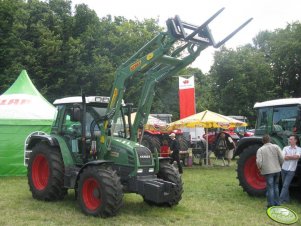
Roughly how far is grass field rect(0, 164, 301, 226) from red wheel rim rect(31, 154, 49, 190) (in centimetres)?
42

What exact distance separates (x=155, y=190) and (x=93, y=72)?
2394 cm

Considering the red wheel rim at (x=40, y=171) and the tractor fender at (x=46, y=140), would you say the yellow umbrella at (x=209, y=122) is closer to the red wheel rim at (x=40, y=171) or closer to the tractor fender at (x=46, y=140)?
the tractor fender at (x=46, y=140)

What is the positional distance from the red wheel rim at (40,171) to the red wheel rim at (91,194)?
1.89 m

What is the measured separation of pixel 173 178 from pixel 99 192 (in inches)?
63.9

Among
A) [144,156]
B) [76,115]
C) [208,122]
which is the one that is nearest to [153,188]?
[144,156]

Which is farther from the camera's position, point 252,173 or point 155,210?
point 252,173

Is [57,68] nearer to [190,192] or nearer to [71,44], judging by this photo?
[71,44]

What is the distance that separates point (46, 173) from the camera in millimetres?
9414

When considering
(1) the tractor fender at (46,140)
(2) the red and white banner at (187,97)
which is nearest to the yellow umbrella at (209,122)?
(2) the red and white banner at (187,97)

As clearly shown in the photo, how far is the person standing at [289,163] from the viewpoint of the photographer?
8.56 m

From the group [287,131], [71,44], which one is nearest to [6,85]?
[71,44]

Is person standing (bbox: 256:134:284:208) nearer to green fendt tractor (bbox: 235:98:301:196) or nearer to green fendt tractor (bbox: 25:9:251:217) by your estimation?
green fendt tractor (bbox: 235:98:301:196)

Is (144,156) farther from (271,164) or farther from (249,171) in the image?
(249,171)

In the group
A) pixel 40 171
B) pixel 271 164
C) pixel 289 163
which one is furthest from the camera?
pixel 40 171
